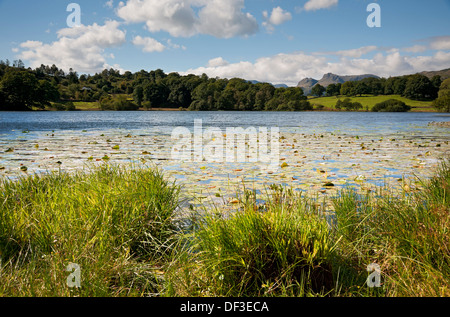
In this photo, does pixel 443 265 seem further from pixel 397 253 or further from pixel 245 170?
pixel 245 170

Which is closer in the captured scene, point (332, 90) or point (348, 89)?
point (348, 89)

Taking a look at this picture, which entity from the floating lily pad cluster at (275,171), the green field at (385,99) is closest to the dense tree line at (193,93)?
the green field at (385,99)

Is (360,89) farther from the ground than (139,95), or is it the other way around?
(360,89)

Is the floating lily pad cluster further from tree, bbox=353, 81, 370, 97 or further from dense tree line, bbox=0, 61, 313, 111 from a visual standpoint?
tree, bbox=353, 81, 370, 97

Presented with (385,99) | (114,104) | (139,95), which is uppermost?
(139,95)

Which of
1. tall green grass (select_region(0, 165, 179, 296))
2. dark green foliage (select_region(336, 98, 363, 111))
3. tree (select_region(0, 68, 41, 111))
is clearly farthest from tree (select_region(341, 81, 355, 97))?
tall green grass (select_region(0, 165, 179, 296))

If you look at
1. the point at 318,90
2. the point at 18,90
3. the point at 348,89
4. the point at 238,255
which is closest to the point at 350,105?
the point at 348,89

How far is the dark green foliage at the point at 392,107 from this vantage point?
78375 millimetres

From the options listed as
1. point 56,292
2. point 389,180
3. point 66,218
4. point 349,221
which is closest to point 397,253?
point 349,221

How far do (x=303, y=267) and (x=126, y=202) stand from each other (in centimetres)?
220

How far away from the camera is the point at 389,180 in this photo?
20.7 ft

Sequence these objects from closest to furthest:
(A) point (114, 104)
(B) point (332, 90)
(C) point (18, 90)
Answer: (C) point (18, 90), (A) point (114, 104), (B) point (332, 90)

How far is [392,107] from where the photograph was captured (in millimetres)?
78688

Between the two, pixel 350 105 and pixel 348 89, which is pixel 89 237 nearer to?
pixel 350 105
